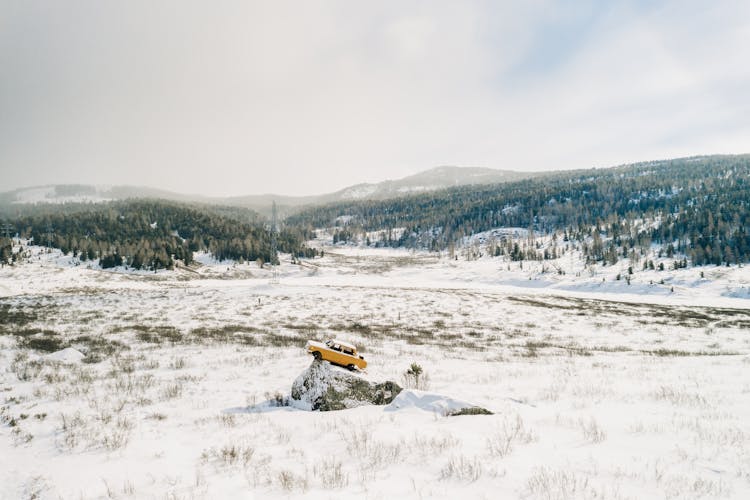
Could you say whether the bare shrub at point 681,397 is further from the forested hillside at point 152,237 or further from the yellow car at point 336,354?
the forested hillside at point 152,237

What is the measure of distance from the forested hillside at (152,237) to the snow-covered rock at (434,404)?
240 feet

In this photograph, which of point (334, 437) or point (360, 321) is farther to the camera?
point (360, 321)

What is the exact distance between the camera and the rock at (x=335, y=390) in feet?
30.1

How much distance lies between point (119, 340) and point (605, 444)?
22.5m

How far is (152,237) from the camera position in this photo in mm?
106375

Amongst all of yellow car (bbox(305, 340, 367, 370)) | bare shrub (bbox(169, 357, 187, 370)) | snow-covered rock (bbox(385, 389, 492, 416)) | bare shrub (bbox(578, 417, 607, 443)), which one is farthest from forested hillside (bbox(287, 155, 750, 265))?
bare shrub (bbox(169, 357, 187, 370))

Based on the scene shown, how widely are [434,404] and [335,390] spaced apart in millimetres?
2784

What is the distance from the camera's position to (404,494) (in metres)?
4.63

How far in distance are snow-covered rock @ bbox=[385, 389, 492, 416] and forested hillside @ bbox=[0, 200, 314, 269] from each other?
73.0m

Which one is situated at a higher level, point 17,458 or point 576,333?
point 17,458

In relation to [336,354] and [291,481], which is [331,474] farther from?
[336,354]

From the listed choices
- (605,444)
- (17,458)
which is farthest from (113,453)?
(605,444)

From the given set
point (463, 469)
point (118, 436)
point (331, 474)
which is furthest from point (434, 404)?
point (118, 436)

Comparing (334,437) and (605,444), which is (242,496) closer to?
(334,437)
